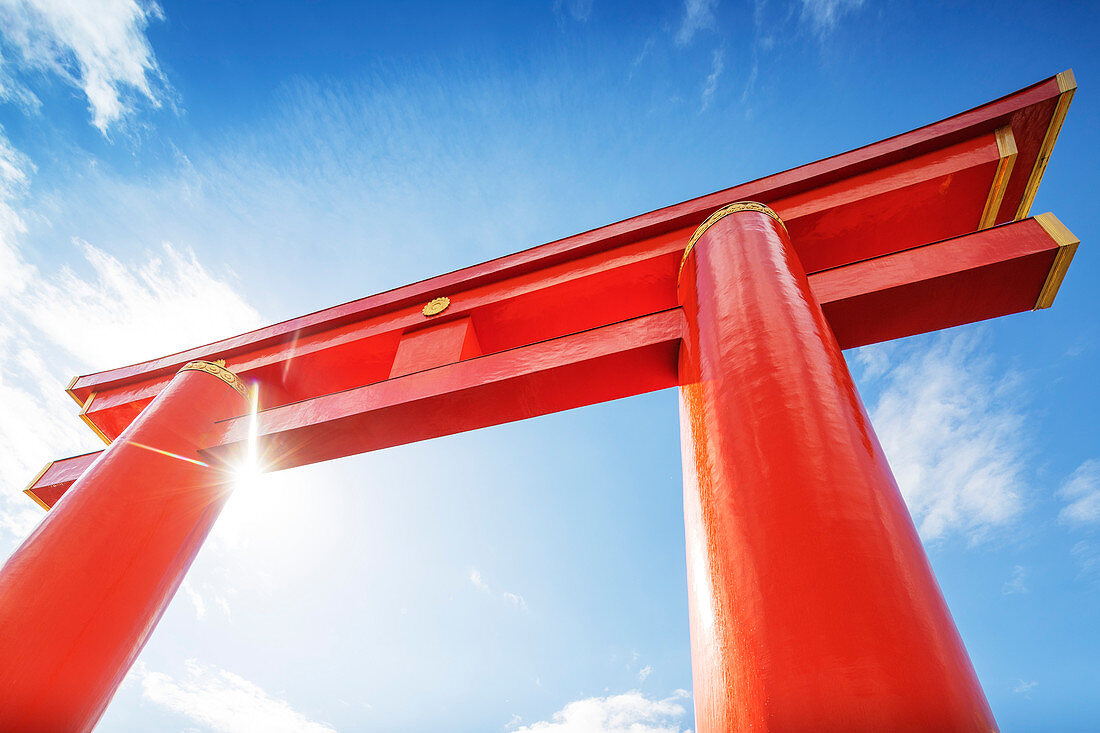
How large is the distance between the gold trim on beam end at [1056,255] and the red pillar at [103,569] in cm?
576

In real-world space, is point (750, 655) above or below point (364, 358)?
below

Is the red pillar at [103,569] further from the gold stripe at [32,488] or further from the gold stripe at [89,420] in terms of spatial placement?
the gold stripe at [89,420]

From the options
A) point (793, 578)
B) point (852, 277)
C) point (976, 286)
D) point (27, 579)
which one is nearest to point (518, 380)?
point (852, 277)

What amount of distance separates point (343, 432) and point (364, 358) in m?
1.64

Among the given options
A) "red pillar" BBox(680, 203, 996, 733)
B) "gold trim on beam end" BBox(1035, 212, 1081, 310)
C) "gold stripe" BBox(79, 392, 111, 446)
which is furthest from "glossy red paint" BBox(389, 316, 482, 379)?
"gold trim on beam end" BBox(1035, 212, 1081, 310)

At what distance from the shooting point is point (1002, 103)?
4164 millimetres

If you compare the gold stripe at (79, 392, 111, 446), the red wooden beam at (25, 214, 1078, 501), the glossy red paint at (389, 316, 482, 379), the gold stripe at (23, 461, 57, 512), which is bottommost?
the gold stripe at (23, 461, 57, 512)

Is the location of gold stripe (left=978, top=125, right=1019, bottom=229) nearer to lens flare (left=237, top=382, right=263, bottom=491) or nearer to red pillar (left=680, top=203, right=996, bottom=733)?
red pillar (left=680, top=203, right=996, bottom=733)

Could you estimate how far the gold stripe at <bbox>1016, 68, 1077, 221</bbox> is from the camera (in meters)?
3.82

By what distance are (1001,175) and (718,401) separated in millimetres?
3386

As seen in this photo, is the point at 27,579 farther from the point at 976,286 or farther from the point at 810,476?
the point at 976,286

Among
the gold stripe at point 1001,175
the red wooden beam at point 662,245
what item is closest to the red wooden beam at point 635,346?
the red wooden beam at point 662,245

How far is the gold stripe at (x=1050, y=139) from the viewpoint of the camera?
3.82 meters

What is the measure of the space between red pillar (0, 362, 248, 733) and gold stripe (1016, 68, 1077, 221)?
623 centimetres
